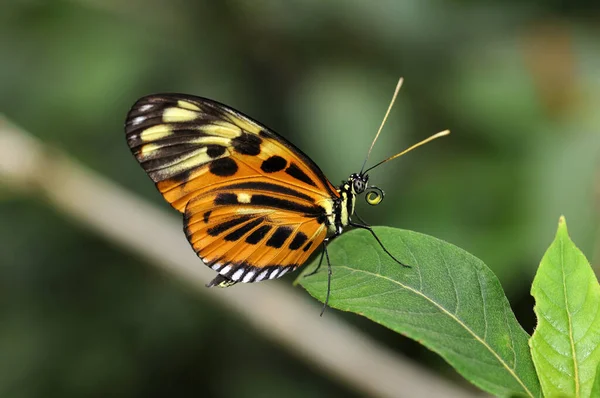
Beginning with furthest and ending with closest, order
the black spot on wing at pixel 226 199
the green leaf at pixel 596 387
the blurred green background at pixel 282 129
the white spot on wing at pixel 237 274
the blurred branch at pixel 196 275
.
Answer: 1. the blurred green background at pixel 282 129
2. the blurred branch at pixel 196 275
3. the black spot on wing at pixel 226 199
4. the white spot on wing at pixel 237 274
5. the green leaf at pixel 596 387

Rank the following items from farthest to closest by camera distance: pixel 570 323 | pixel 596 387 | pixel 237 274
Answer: pixel 237 274 < pixel 570 323 < pixel 596 387

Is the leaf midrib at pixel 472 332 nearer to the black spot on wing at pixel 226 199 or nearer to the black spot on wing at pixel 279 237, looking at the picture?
the black spot on wing at pixel 279 237

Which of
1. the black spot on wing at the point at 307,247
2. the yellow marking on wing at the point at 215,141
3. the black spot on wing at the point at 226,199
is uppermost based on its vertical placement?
the yellow marking on wing at the point at 215,141

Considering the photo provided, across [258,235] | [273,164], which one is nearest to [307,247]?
[258,235]

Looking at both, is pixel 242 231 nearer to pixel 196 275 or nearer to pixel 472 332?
pixel 196 275

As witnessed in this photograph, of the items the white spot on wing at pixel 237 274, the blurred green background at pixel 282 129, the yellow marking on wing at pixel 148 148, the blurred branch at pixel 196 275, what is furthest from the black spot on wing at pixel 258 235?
the blurred green background at pixel 282 129

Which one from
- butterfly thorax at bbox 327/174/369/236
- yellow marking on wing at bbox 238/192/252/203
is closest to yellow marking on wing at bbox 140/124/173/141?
yellow marking on wing at bbox 238/192/252/203

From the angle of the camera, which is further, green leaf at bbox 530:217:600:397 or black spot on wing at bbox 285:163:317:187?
black spot on wing at bbox 285:163:317:187

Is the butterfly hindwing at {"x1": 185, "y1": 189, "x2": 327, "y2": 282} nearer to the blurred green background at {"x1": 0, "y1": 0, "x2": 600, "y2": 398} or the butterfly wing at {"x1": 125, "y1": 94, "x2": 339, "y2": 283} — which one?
the butterfly wing at {"x1": 125, "y1": 94, "x2": 339, "y2": 283}
